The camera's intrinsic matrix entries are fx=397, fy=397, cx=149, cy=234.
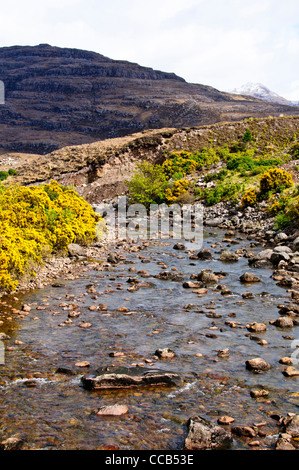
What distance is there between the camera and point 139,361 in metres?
8.94

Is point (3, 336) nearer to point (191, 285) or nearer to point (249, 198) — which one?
point (191, 285)

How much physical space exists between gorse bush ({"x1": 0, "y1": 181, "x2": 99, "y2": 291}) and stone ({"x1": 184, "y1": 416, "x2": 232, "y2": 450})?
869cm

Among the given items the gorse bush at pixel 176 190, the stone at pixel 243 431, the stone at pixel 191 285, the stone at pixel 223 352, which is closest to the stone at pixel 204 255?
the stone at pixel 191 285

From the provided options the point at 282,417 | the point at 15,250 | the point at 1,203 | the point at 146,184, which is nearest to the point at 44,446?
the point at 282,417

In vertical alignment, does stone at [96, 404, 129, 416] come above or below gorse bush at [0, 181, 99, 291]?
below

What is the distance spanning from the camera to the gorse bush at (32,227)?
13.8 metres

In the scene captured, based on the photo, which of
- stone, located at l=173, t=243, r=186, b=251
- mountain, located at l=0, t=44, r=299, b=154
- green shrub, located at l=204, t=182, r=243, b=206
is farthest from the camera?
mountain, located at l=0, t=44, r=299, b=154

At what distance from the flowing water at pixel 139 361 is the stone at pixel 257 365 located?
0.20m

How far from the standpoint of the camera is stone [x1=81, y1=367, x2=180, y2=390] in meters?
7.81

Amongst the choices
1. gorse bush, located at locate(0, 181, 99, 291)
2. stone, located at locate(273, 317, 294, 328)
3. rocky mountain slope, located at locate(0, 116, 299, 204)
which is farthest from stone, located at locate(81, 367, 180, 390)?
rocky mountain slope, located at locate(0, 116, 299, 204)

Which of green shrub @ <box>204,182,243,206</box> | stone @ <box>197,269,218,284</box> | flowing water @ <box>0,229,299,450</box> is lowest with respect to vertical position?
flowing water @ <box>0,229,299,450</box>

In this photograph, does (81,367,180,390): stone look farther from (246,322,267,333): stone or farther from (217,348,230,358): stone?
(246,322,267,333): stone

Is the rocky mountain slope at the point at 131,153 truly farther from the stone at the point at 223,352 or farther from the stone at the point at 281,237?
the stone at the point at 223,352
